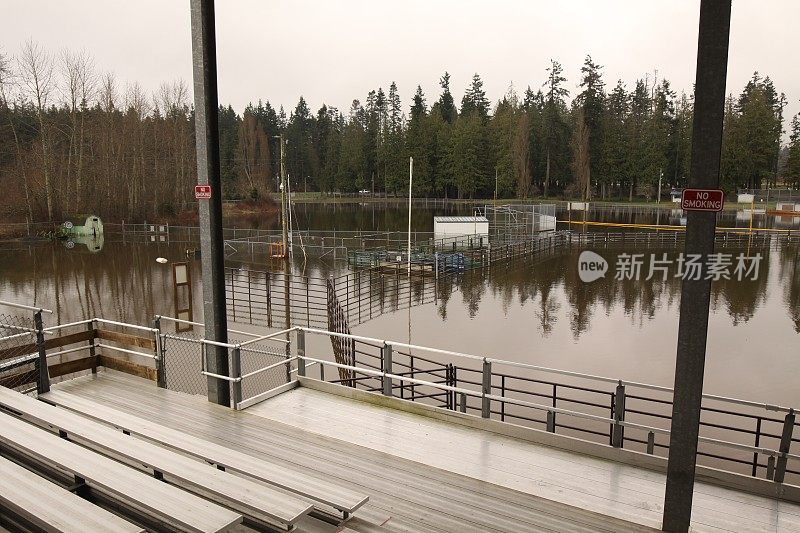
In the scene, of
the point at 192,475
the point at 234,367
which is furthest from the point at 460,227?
the point at 192,475

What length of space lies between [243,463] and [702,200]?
444 centimetres

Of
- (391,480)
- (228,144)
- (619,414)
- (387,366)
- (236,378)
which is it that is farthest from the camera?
(228,144)

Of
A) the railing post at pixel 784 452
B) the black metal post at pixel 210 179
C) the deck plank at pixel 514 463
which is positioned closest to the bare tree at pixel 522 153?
the black metal post at pixel 210 179

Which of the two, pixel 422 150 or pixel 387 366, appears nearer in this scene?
pixel 387 366

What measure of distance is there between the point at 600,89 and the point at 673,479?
96700mm

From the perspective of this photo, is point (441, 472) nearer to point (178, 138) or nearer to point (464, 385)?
point (464, 385)

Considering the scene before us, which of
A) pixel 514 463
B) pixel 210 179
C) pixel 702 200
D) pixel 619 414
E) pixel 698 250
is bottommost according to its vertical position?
pixel 514 463

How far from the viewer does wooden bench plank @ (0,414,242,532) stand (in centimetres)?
396

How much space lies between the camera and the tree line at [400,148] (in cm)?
5378

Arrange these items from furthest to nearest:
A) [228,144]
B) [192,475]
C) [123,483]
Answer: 1. [228,144]
2. [192,475]
3. [123,483]

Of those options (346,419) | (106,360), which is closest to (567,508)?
(346,419)

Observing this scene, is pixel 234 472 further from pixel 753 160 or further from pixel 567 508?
pixel 753 160

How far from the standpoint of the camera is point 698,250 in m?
4.51

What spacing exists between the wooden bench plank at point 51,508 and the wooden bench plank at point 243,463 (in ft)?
3.59
